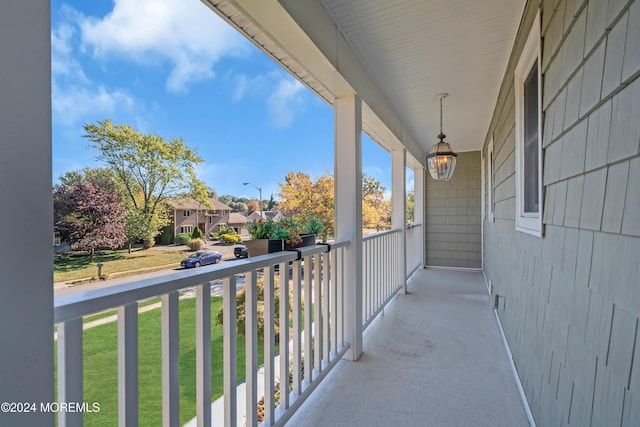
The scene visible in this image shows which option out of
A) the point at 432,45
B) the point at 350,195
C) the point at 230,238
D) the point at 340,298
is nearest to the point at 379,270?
the point at 340,298

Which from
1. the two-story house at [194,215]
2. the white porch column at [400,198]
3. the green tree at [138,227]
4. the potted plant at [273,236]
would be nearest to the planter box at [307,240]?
the potted plant at [273,236]

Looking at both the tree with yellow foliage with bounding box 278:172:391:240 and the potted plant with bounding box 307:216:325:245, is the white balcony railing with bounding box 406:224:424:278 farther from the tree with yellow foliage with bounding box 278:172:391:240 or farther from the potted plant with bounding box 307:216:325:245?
the potted plant with bounding box 307:216:325:245

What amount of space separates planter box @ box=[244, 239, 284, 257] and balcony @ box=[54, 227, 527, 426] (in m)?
0.10

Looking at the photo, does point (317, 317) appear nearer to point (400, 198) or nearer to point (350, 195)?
point (350, 195)

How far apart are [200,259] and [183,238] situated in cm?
16

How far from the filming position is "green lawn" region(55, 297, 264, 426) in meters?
0.88

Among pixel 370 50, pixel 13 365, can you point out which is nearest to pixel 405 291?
pixel 370 50

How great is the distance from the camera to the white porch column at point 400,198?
4.37 m

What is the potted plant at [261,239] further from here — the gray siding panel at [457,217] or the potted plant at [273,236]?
the gray siding panel at [457,217]

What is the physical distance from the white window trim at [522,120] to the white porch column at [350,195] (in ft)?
3.78

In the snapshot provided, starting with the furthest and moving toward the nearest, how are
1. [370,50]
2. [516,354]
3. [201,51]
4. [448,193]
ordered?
[448,193], [370,50], [516,354], [201,51]

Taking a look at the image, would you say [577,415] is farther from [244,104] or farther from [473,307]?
[473,307]

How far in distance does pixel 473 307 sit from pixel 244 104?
3.78 metres

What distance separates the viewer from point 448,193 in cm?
642
